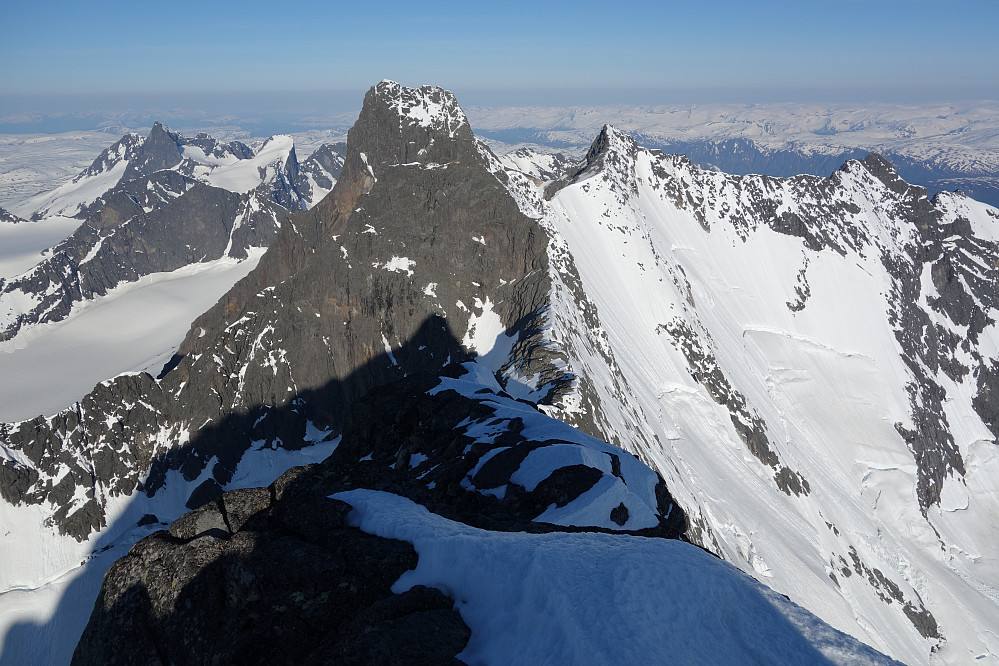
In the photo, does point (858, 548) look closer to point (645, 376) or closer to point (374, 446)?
point (645, 376)

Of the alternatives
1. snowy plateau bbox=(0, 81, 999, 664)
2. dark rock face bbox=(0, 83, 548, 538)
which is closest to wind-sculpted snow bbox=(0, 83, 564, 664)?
dark rock face bbox=(0, 83, 548, 538)

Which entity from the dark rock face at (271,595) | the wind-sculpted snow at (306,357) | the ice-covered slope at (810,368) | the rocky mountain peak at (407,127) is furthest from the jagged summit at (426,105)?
the dark rock face at (271,595)

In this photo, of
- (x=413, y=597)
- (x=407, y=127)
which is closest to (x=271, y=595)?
(x=413, y=597)

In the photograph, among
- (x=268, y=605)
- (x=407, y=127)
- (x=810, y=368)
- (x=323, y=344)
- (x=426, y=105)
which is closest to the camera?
(x=268, y=605)

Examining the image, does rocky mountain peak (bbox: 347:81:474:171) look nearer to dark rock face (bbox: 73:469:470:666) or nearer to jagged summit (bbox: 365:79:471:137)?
jagged summit (bbox: 365:79:471:137)

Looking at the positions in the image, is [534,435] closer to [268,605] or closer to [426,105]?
[268,605]

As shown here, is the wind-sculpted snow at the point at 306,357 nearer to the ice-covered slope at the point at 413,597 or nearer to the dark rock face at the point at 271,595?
the dark rock face at the point at 271,595
